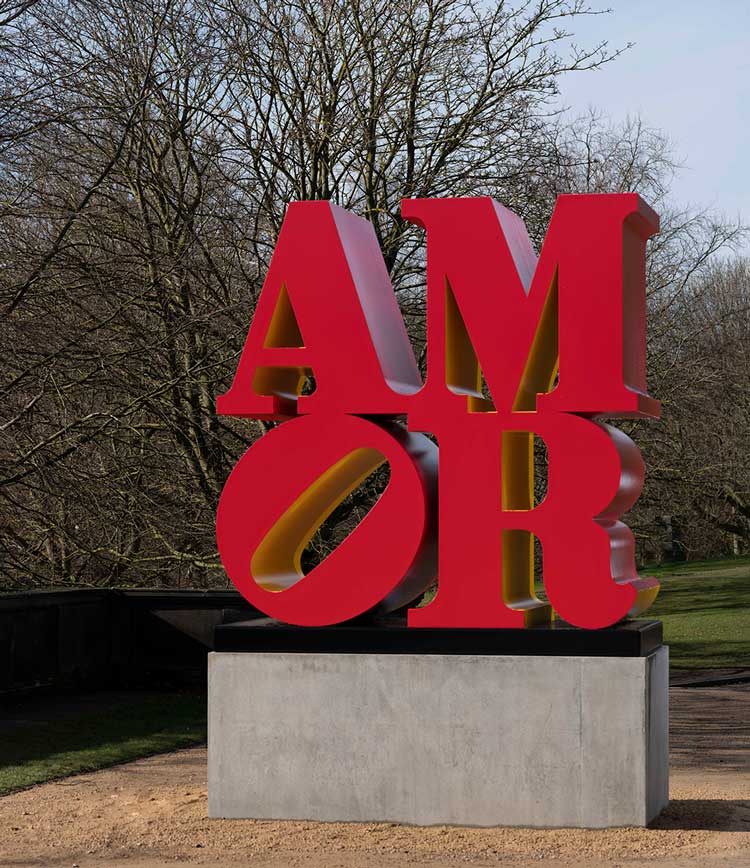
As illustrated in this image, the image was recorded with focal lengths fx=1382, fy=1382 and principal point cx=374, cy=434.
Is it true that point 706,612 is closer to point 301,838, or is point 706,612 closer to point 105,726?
point 105,726

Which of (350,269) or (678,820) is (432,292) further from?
(678,820)

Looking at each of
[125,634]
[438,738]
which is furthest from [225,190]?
[438,738]

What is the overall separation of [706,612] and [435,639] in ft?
62.1

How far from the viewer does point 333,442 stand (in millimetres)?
9125

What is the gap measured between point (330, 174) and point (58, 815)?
1023 cm

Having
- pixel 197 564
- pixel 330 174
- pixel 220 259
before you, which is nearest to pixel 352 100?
pixel 330 174

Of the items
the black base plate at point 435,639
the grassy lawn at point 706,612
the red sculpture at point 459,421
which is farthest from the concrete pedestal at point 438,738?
the grassy lawn at point 706,612

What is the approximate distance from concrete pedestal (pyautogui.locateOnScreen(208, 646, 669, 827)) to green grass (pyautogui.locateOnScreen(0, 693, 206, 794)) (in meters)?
2.47

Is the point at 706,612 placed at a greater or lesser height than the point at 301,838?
lesser

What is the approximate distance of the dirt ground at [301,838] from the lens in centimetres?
779

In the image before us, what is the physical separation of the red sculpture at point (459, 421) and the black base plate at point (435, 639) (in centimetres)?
11

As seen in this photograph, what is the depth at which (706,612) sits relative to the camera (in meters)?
26.6

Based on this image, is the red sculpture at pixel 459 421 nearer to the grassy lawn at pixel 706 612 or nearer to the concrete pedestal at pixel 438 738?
the concrete pedestal at pixel 438 738

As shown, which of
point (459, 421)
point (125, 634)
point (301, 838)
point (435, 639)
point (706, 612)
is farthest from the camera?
point (706, 612)
